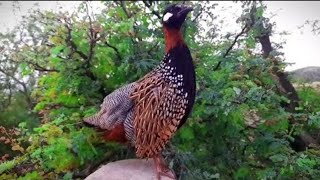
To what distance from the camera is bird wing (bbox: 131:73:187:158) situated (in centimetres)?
313

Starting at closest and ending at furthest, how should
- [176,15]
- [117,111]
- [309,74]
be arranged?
[176,15], [117,111], [309,74]

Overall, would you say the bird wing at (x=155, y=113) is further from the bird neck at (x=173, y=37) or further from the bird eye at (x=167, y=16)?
the bird eye at (x=167, y=16)

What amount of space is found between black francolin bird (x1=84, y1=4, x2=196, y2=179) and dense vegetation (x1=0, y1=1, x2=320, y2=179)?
1.62ft

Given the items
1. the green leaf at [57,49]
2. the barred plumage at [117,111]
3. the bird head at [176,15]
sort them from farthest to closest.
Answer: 1. the green leaf at [57,49]
2. the barred plumage at [117,111]
3. the bird head at [176,15]

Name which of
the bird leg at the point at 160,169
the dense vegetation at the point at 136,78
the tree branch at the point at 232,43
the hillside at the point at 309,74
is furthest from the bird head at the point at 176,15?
the hillside at the point at 309,74

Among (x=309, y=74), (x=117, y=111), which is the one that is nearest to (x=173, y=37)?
(x=117, y=111)

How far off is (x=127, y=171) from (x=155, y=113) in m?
0.51

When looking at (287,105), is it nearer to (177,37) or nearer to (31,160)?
(177,37)

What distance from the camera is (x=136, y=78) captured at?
415 cm

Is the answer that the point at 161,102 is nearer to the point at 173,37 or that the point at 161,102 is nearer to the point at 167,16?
the point at 173,37

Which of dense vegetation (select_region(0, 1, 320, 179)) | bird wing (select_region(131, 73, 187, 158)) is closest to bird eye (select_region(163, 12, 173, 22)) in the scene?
bird wing (select_region(131, 73, 187, 158))

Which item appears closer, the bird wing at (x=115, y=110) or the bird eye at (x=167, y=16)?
the bird eye at (x=167, y=16)

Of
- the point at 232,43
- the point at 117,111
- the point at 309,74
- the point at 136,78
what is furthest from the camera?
the point at 309,74

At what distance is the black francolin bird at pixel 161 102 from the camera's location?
123 inches
